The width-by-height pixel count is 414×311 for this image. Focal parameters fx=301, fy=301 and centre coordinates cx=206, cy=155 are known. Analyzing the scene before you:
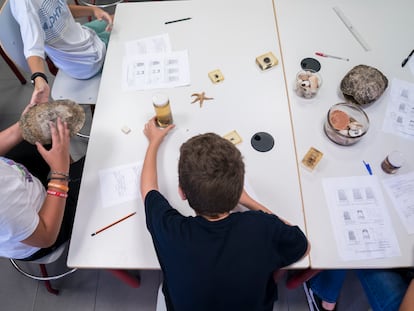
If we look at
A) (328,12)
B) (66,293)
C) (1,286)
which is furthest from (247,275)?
(1,286)

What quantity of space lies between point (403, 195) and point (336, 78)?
58 centimetres

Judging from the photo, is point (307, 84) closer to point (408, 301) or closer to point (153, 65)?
point (153, 65)

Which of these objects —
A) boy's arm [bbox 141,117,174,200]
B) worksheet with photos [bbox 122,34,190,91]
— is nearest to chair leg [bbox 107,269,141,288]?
boy's arm [bbox 141,117,174,200]

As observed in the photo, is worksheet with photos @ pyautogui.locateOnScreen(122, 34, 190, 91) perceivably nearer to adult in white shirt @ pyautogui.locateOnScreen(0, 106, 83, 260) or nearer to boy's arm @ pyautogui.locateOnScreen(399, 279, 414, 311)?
adult in white shirt @ pyautogui.locateOnScreen(0, 106, 83, 260)

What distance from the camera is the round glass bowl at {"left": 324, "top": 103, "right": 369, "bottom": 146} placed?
1.17 metres

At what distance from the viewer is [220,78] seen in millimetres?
1363

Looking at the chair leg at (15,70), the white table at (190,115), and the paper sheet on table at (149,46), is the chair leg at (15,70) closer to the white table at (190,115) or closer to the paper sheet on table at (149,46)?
the white table at (190,115)

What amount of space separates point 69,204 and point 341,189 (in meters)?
1.12

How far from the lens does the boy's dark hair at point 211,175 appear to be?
2.65 ft

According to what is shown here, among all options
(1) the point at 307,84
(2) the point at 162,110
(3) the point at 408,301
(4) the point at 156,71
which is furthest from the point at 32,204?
(3) the point at 408,301

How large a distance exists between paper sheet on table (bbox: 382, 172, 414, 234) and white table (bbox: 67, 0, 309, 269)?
34 centimetres

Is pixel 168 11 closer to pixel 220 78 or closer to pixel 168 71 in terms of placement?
pixel 168 71

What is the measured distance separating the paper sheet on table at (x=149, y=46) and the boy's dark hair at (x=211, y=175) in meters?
0.83

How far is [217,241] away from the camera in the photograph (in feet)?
2.62
